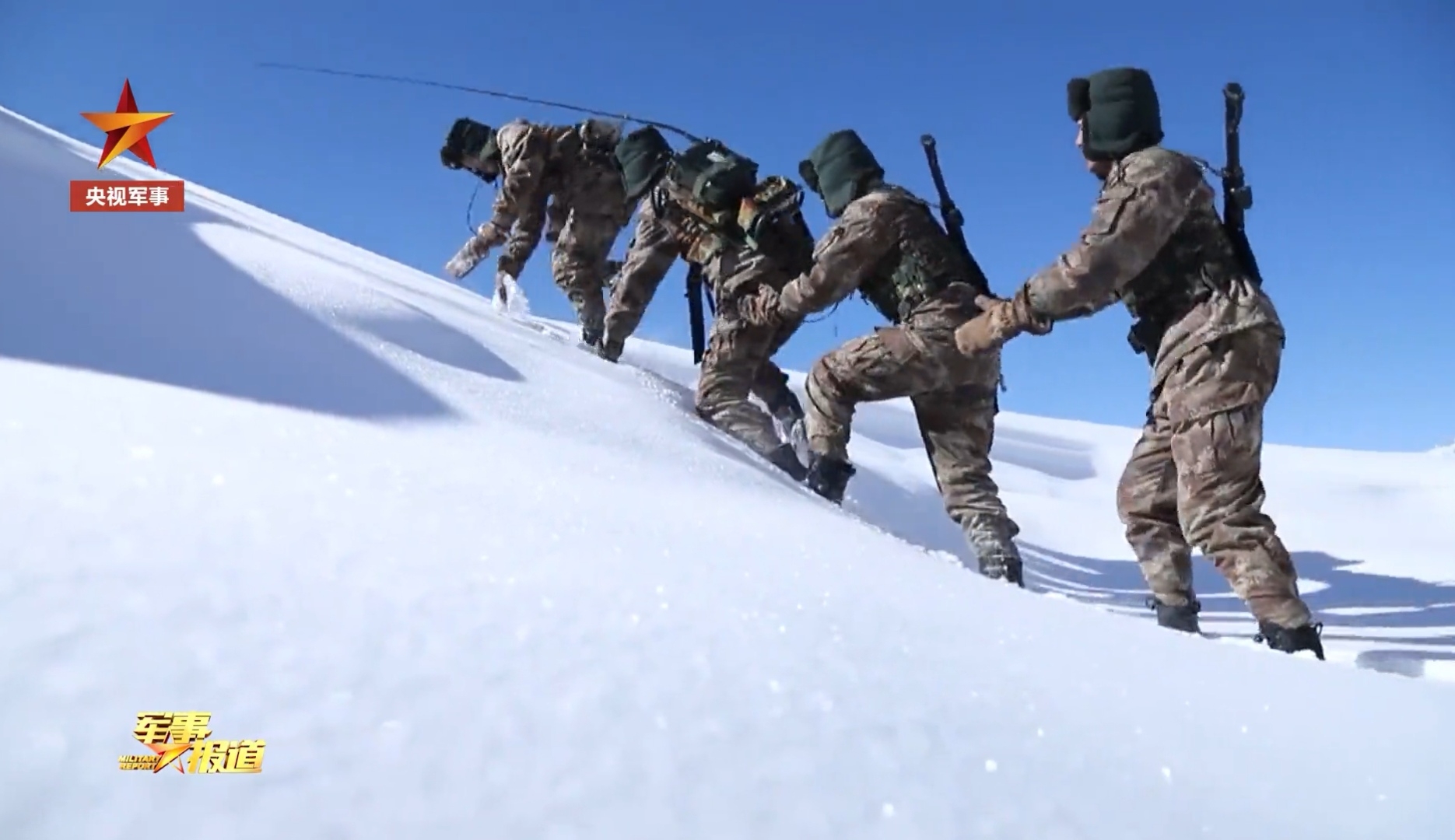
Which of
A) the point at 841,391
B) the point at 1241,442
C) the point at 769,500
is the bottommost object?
the point at 769,500

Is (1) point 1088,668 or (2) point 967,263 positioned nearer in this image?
(1) point 1088,668

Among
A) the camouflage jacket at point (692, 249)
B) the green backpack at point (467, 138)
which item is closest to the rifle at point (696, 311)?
the camouflage jacket at point (692, 249)

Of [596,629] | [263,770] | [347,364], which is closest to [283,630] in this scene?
[263,770]

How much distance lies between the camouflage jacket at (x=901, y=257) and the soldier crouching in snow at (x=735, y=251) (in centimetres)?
60

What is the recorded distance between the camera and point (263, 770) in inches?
28.9

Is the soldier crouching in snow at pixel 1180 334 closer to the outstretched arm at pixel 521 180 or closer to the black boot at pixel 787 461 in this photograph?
the black boot at pixel 787 461

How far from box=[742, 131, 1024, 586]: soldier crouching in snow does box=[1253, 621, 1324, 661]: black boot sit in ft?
3.60

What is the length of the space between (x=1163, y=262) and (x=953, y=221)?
3.58 ft

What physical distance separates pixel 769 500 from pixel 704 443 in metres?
0.79

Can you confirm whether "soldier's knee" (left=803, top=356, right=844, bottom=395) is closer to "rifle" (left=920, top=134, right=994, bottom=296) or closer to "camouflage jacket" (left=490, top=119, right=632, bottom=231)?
"rifle" (left=920, top=134, right=994, bottom=296)

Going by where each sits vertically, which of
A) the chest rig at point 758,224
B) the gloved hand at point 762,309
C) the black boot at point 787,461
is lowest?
the black boot at point 787,461

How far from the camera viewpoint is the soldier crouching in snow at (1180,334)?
2373 millimetres

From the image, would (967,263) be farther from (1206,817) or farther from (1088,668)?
(1206,817)

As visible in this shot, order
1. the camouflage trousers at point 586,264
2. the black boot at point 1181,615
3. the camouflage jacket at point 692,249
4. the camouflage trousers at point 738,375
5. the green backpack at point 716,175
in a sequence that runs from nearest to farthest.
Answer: the black boot at point 1181,615 → the camouflage trousers at point 738,375 → the green backpack at point 716,175 → the camouflage jacket at point 692,249 → the camouflage trousers at point 586,264
